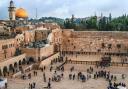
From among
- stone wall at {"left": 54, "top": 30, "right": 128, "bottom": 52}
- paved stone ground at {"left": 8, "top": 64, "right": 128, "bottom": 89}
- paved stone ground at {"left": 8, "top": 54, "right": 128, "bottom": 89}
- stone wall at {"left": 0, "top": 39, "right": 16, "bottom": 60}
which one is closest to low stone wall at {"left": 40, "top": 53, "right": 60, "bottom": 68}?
paved stone ground at {"left": 8, "top": 54, "right": 128, "bottom": 89}

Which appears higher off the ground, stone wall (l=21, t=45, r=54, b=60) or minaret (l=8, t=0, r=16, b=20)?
minaret (l=8, t=0, r=16, b=20)

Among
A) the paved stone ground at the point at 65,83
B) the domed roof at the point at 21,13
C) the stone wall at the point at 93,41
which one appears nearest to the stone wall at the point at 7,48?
the paved stone ground at the point at 65,83

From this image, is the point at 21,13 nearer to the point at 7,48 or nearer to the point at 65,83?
the point at 7,48

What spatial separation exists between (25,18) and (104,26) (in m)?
15.7

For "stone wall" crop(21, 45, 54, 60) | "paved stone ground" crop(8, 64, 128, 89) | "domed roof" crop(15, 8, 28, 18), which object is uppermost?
"domed roof" crop(15, 8, 28, 18)

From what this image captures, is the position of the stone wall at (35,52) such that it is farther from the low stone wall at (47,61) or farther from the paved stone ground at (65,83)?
the paved stone ground at (65,83)

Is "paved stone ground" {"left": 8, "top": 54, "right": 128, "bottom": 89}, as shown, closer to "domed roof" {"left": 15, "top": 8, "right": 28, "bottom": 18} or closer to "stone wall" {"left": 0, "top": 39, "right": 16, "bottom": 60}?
"stone wall" {"left": 0, "top": 39, "right": 16, "bottom": 60}

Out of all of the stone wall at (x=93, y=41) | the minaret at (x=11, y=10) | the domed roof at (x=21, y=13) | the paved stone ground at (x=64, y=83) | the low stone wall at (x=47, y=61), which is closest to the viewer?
the paved stone ground at (x=64, y=83)

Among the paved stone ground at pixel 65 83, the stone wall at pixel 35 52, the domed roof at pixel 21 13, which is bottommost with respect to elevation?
the paved stone ground at pixel 65 83

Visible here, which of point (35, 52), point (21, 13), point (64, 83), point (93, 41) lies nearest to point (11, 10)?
point (21, 13)

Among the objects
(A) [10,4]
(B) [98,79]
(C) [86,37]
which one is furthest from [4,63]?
(A) [10,4]

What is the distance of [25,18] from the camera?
61.4 meters

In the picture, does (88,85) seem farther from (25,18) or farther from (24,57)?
(25,18)

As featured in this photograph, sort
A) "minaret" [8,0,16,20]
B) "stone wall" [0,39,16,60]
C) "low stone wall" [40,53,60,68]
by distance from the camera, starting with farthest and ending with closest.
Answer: "minaret" [8,0,16,20], "stone wall" [0,39,16,60], "low stone wall" [40,53,60,68]
